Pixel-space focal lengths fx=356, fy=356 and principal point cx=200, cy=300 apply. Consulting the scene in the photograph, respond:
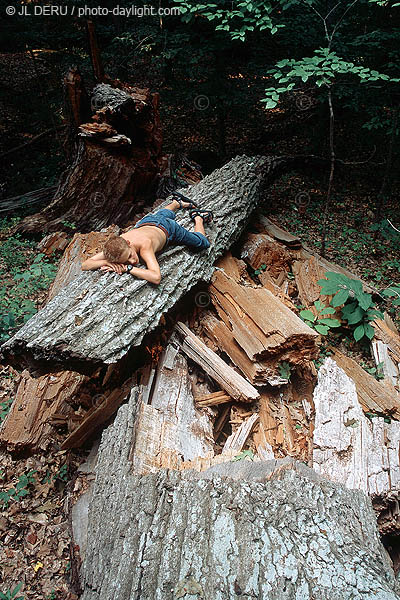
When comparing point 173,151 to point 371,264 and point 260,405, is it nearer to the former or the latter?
point 371,264

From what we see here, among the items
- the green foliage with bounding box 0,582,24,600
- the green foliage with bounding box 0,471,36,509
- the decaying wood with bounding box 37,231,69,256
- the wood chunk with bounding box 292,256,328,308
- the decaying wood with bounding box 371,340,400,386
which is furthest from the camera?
the decaying wood with bounding box 37,231,69,256

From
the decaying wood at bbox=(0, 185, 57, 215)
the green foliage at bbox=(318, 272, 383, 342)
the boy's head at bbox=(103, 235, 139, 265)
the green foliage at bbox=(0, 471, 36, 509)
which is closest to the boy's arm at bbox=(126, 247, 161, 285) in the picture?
the boy's head at bbox=(103, 235, 139, 265)

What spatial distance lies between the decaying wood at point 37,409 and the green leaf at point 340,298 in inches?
104

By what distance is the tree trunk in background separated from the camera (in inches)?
207

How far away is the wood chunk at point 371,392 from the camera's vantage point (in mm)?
3168

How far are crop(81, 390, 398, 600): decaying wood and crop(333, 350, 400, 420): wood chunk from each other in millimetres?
1312

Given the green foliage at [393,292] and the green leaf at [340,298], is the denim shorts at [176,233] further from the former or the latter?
the green foliage at [393,292]

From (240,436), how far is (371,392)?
133 cm

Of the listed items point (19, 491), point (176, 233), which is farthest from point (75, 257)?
point (19, 491)

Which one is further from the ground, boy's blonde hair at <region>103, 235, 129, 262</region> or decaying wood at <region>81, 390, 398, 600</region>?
boy's blonde hair at <region>103, 235, 129, 262</region>

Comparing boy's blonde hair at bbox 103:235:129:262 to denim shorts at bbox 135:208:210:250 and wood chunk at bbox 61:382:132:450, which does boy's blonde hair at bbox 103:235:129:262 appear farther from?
wood chunk at bbox 61:382:132:450

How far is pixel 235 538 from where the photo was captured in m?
1.73

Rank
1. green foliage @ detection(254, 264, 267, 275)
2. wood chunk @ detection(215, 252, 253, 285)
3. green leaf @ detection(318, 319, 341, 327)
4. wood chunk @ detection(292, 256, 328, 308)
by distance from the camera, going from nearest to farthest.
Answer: green leaf @ detection(318, 319, 341, 327)
wood chunk @ detection(292, 256, 328, 308)
wood chunk @ detection(215, 252, 253, 285)
green foliage @ detection(254, 264, 267, 275)

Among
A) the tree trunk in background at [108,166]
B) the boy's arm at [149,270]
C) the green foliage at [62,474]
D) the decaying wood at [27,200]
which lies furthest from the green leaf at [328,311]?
the decaying wood at [27,200]
